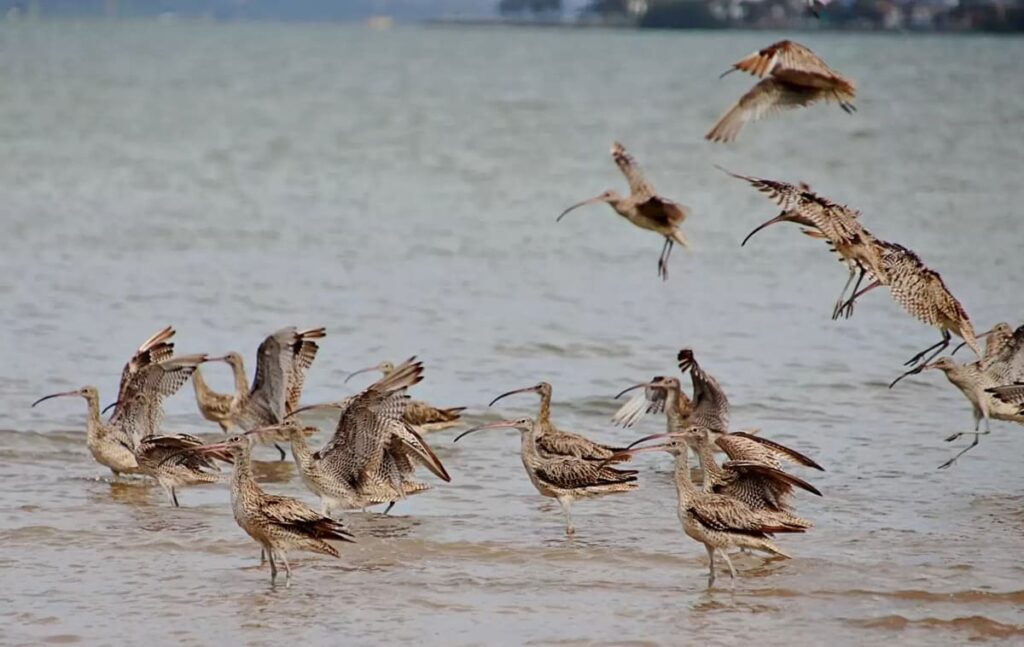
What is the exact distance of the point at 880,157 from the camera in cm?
3259

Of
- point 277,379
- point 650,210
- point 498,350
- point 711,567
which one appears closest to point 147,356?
point 277,379

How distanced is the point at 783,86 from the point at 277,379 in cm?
329

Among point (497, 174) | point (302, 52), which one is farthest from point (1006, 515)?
point (302, 52)

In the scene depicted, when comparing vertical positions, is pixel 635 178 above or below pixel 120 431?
above

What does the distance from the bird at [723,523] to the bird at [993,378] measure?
2508mm

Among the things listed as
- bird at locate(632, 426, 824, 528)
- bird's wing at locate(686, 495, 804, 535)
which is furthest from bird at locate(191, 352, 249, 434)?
bird's wing at locate(686, 495, 804, 535)

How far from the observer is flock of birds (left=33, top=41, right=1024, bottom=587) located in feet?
26.3

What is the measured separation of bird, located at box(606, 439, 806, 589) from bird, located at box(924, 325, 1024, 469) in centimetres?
251

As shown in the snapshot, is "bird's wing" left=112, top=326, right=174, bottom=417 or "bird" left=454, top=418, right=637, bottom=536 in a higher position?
"bird's wing" left=112, top=326, right=174, bottom=417

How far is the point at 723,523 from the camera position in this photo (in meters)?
7.88

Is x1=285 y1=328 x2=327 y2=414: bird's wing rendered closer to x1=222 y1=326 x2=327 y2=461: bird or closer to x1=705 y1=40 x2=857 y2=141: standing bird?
x1=222 y1=326 x2=327 y2=461: bird

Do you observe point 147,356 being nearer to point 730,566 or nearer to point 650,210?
point 650,210

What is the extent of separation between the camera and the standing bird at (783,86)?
996 cm

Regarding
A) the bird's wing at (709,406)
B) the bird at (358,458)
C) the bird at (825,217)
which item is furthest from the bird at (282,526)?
the bird's wing at (709,406)
